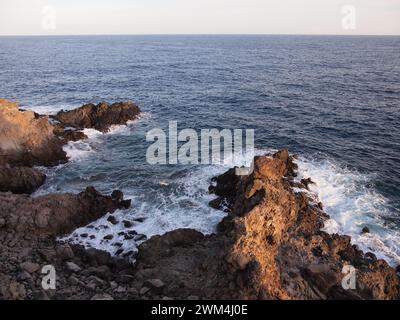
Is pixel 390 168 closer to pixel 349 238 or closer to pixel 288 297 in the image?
pixel 349 238

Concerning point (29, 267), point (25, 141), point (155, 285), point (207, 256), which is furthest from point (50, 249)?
point (25, 141)

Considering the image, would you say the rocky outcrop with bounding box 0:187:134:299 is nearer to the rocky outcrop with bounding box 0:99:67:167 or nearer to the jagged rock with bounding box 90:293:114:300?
the jagged rock with bounding box 90:293:114:300

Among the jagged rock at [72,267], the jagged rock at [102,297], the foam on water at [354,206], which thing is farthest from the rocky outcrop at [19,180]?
the foam on water at [354,206]

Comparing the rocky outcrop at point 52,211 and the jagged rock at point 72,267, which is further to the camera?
the rocky outcrop at point 52,211

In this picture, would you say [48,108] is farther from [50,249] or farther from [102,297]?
[102,297]

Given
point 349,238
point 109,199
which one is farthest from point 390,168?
point 109,199

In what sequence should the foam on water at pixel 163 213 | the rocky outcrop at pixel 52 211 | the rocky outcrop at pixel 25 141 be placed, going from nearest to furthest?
1. the rocky outcrop at pixel 52 211
2. the foam on water at pixel 163 213
3. the rocky outcrop at pixel 25 141

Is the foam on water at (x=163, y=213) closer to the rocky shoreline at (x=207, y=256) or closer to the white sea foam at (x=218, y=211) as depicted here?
the white sea foam at (x=218, y=211)

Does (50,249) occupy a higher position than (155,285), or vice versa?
(50,249)
